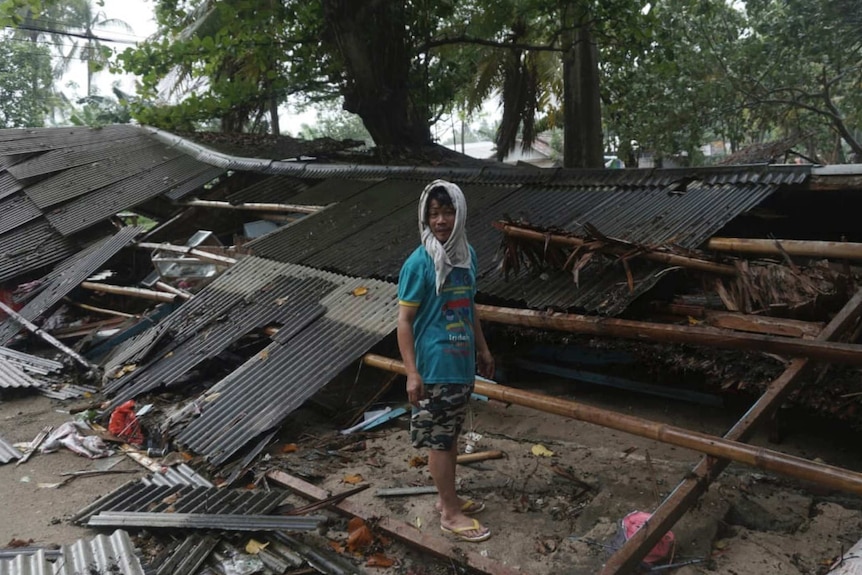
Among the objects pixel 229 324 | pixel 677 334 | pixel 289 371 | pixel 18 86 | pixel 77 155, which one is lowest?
pixel 289 371

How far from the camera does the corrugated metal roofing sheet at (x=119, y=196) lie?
29.6 feet

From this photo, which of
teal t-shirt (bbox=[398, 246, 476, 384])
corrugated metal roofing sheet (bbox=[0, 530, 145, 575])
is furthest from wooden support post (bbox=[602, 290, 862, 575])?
corrugated metal roofing sheet (bbox=[0, 530, 145, 575])

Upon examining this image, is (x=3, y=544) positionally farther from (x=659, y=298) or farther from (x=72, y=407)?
(x=659, y=298)

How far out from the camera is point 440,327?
2896 mm

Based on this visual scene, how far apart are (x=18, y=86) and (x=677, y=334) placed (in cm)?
2849

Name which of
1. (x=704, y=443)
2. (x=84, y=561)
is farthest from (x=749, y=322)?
(x=84, y=561)

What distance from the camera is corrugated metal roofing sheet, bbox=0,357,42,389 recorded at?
235 inches

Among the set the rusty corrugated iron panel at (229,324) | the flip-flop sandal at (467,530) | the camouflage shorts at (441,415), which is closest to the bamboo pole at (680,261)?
the camouflage shorts at (441,415)

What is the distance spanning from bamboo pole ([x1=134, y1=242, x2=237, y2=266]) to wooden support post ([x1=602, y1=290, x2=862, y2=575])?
534 cm

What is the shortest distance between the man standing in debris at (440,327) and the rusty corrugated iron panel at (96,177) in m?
7.59

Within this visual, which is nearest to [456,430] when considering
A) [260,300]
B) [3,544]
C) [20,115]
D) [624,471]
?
[624,471]

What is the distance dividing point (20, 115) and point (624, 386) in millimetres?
27268

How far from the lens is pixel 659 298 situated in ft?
12.8

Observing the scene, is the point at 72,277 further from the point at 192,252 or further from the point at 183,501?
the point at 183,501
